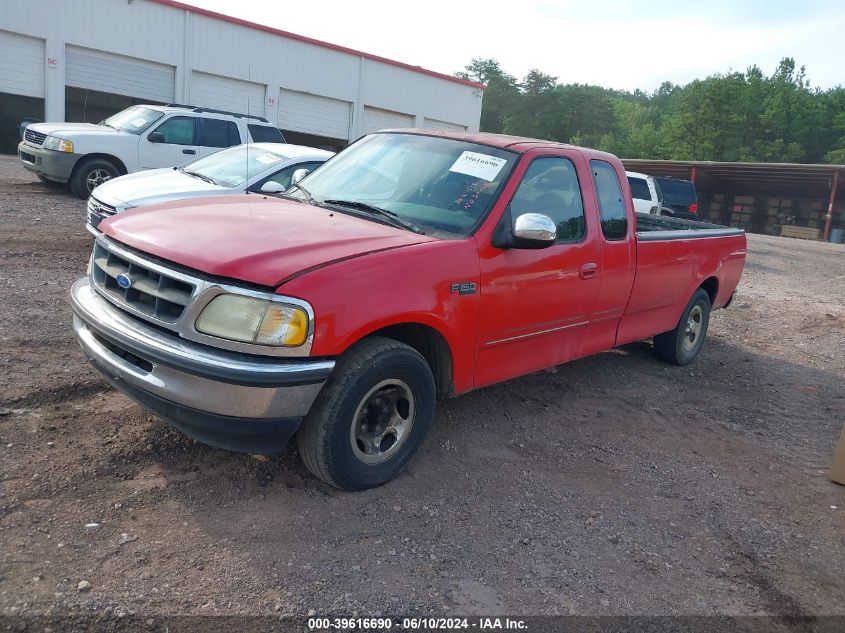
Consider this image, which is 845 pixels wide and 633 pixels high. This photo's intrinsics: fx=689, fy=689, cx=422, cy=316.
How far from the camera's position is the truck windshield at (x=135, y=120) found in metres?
12.0

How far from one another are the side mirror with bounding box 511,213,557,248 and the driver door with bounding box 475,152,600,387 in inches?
6.4

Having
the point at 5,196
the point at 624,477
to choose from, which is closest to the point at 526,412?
the point at 624,477

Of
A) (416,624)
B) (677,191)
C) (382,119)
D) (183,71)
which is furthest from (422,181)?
(382,119)

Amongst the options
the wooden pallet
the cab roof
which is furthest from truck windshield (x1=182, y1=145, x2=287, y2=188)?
the wooden pallet

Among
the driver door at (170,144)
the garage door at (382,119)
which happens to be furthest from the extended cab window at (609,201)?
the garage door at (382,119)

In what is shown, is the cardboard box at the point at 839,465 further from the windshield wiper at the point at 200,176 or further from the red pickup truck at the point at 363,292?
the windshield wiper at the point at 200,176

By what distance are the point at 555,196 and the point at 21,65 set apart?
71.7 feet

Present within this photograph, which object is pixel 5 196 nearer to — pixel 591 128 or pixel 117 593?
pixel 117 593

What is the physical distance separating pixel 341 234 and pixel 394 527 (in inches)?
60.4

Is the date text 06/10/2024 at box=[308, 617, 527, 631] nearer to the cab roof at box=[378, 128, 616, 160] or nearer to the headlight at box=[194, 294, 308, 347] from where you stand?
the headlight at box=[194, 294, 308, 347]

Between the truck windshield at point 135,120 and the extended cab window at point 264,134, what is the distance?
67.5 inches

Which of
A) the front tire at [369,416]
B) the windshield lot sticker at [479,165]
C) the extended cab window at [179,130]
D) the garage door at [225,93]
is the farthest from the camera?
the garage door at [225,93]

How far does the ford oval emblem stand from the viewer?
11.3ft

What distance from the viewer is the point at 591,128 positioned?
7469 centimetres
